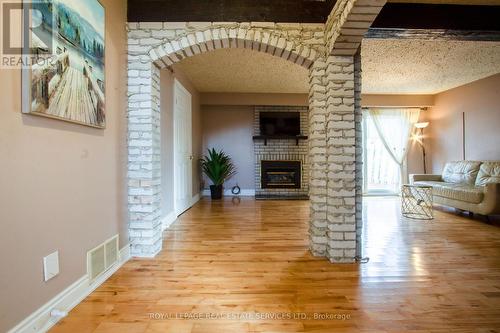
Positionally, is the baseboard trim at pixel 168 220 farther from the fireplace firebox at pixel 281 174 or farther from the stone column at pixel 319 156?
the fireplace firebox at pixel 281 174

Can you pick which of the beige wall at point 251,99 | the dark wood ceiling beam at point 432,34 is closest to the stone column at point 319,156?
the dark wood ceiling beam at point 432,34

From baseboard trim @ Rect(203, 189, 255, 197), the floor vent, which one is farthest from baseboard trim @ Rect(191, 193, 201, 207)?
the floor vent

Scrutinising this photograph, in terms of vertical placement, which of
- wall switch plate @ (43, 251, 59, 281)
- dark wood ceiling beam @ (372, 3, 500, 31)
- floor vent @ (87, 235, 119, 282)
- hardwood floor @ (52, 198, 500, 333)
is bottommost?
hardwood floor @ (52, 198, 500, 333)

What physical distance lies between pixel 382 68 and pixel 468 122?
2.36 meters

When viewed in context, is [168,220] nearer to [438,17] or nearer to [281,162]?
[281,162]

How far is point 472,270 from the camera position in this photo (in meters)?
2.12

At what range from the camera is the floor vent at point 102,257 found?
1795mm

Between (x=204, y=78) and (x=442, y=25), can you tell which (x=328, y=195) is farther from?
(x=204, y=78)

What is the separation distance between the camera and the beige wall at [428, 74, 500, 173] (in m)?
4.45

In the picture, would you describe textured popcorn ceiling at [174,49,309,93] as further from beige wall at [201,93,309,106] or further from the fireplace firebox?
the fireplace firebox

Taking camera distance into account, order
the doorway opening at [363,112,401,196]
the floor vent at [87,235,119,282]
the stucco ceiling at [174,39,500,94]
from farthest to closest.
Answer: the doorway opening at [363,112,401,196] < the stucco ceiling at [174,39,500,94] < the floor vent at [87,235,119,282]

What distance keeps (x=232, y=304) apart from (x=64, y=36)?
198cm

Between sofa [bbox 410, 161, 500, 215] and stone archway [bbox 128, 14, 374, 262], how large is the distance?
2737 millimetres

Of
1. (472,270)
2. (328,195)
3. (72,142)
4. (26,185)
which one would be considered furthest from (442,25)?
(26,185)
